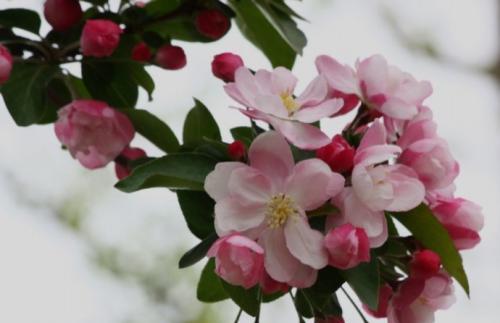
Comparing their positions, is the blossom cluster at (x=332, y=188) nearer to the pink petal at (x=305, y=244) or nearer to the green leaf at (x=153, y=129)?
the pink petal at (x=305, y=244)

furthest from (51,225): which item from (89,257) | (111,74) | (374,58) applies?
(374,58)

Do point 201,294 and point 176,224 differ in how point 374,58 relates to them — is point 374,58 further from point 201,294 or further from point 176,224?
point 176,224

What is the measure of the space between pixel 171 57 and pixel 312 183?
44 centimetres

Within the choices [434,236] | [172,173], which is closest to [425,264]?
[434,236]

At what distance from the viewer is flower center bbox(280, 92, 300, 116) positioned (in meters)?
0.99

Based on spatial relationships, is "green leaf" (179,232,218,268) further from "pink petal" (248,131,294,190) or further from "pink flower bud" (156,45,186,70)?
"pink flower bud" (156,45,186,70)

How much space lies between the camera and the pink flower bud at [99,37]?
3.88 feet

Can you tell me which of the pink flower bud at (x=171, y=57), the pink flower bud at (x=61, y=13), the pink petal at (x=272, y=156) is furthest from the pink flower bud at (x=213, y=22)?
the pink petal at (x=272, y=156)

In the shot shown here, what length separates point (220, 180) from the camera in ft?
3.05

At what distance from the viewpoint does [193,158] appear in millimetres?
970

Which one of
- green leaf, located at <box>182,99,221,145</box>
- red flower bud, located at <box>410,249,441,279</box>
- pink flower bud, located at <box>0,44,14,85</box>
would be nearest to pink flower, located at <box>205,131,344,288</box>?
red flower bud, located at <box>410,249,441,279</box>

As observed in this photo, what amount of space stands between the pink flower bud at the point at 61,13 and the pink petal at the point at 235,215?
446mm

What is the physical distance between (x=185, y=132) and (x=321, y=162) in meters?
0.30

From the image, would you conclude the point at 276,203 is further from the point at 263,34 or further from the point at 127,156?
the point at 263,34
